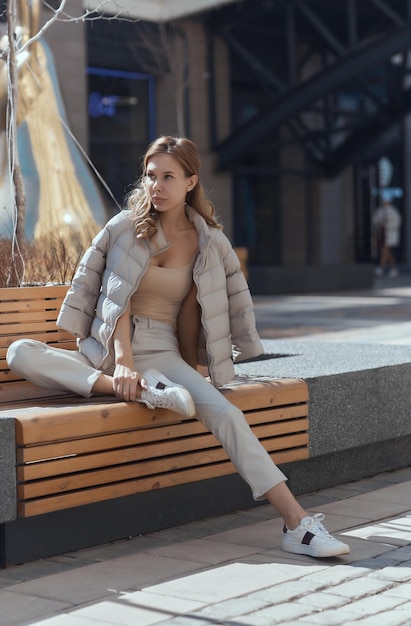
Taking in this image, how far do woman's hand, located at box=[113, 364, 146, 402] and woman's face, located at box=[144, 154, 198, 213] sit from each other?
0.72 meters

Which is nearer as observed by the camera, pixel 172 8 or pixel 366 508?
pixel 366 508

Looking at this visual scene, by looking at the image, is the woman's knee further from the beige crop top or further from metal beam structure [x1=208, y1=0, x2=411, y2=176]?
metal beam structure [x1=208, y1=0, x2=411, y2=176]

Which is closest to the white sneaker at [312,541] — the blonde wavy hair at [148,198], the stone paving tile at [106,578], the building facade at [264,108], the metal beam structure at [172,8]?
the stone paving tile at [106,578]

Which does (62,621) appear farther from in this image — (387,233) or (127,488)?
(387,233)

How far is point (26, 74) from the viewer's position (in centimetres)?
1112

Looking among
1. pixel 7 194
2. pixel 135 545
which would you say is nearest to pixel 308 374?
pixel 135 545

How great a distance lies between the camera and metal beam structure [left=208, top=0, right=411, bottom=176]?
830 inches

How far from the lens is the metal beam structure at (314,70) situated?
21.1m

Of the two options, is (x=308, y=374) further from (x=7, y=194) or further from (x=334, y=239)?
(x=334, y=239)

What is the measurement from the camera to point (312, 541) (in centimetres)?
443

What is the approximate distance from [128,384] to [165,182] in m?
0.87

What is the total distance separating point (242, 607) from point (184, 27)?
2029 cm

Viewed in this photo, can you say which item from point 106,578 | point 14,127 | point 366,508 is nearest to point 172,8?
point 14,127

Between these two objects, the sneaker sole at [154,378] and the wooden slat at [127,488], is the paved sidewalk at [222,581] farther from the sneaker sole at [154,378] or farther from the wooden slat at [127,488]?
the sneaker sole at [154,378]
